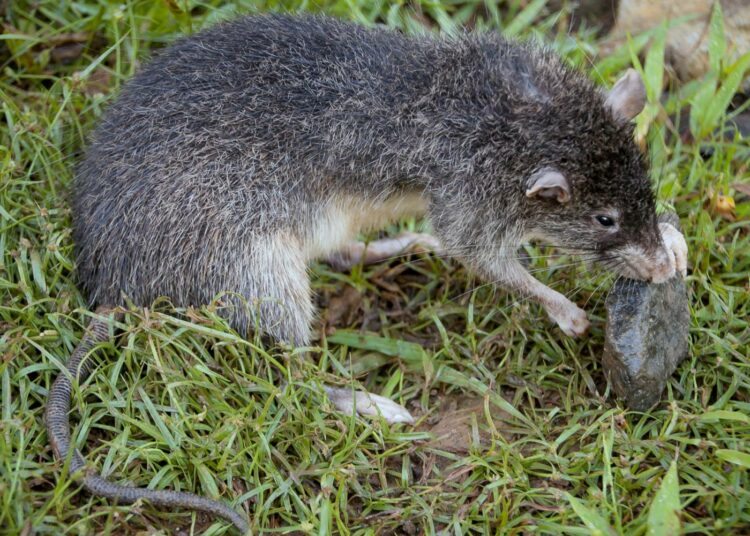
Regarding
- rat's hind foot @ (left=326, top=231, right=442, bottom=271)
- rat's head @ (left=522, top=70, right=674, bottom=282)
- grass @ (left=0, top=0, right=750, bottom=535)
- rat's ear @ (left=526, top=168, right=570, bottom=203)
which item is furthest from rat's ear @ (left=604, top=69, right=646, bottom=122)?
rat's hind foot @ (left=326, top=231, right=442, bottom=271)

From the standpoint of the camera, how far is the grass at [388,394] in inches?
149

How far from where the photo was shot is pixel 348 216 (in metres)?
4.68

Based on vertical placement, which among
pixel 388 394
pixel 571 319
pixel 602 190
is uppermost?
pixel 602 190

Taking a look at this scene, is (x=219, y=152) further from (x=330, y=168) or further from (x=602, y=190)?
(x=602, y=190)

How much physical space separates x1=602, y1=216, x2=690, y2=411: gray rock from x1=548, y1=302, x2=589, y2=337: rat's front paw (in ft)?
0.78

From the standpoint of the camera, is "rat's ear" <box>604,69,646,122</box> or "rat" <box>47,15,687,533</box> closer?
"rat" <box>47,15,687,533</box>

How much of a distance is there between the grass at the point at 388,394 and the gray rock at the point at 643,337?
15 centimetres

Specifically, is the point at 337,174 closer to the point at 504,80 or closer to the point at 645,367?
the point at 504,80

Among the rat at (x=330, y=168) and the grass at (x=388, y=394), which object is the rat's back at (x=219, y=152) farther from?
the grass at (x=388, y=394)

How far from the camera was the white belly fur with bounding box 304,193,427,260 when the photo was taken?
4.57m

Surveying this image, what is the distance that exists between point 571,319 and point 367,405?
1.19 m

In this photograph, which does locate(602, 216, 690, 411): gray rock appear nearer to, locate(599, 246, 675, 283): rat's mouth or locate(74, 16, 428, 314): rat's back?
locate(599, 246, 675, 283): rat's mouth

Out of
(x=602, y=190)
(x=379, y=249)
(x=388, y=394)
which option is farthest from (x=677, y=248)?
(x=379, y=249)

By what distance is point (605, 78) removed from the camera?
559 cm
